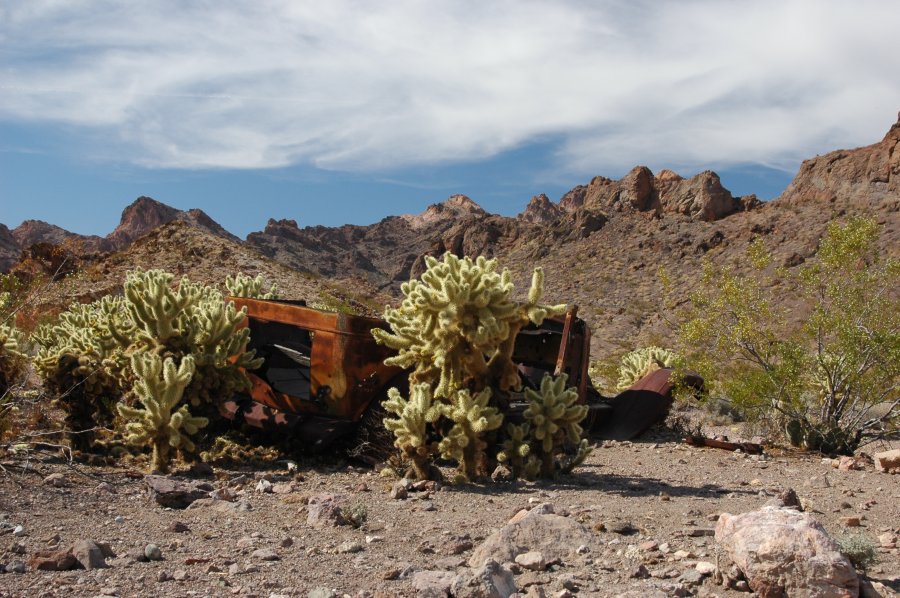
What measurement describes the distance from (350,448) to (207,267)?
18916mm

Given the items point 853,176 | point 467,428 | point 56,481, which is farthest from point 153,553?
point 853,176

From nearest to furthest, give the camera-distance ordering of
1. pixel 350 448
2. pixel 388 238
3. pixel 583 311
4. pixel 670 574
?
pixel 670 574 → pixel 350 448 → pixel 583 311 → pixel 388 238

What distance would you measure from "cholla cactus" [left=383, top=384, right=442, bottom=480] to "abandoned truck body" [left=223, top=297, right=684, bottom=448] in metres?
1.11

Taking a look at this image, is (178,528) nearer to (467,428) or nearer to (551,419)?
(467,428)

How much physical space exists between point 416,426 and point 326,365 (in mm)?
1682

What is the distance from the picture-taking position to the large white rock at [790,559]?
13.2 ft

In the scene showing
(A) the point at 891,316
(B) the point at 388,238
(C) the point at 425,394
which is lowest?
(C) the point at 425,394

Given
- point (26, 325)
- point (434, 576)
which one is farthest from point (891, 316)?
point (26, 325)

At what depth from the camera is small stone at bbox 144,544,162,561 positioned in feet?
15.3

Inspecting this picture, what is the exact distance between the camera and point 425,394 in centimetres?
738

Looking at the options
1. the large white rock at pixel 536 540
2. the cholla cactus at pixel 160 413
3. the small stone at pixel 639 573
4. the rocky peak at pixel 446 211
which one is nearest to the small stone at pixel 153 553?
the large white rock at pixel 536 540

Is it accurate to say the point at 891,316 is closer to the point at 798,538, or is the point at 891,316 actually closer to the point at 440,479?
the point at 440,479

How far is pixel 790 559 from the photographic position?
4098mm

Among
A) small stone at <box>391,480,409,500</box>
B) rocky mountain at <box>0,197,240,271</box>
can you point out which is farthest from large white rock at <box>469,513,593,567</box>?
rocky mountain at <box>0,197,240,271</box>
